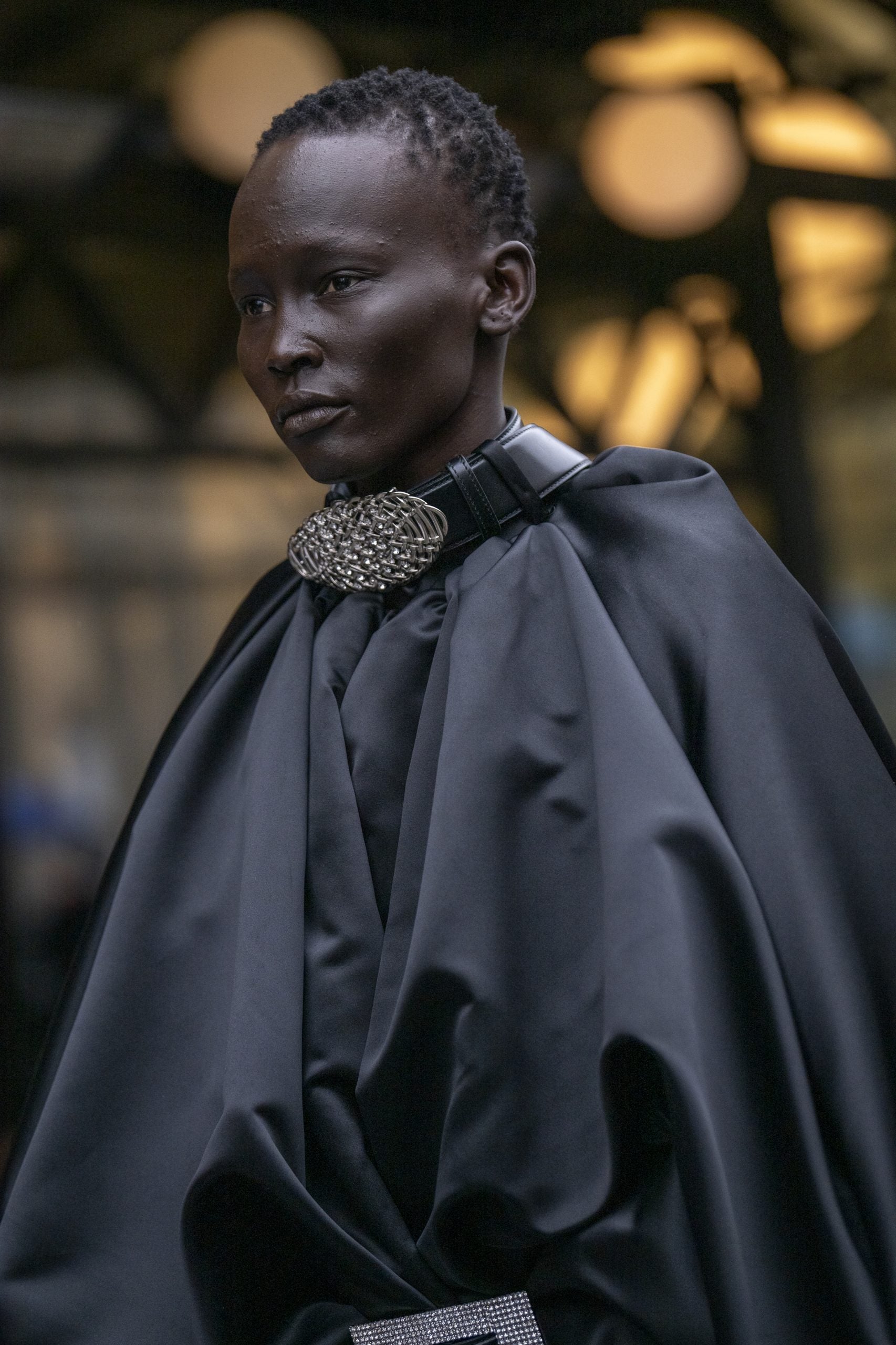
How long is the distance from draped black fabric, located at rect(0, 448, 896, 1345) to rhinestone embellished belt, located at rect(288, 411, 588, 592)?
0.08 ft

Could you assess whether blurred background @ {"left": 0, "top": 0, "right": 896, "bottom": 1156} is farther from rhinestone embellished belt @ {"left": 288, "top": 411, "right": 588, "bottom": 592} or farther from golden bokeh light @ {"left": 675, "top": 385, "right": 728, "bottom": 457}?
rhinestone embellished belt @ {"left": 288, "top": 411, "right": 588, "bottom": 592}

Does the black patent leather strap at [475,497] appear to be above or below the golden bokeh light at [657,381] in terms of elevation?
below

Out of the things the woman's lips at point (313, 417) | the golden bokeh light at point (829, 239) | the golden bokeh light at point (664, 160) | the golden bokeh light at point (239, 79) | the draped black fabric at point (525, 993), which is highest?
the golden bokeh light at point (239, 79)

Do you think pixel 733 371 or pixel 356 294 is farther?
pixel 733 371

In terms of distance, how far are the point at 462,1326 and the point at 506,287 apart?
603mm

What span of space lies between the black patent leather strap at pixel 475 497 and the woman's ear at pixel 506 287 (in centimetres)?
9

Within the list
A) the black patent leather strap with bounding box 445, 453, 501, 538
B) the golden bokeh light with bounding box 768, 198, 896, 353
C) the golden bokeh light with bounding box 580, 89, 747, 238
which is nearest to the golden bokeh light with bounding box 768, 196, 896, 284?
the golden bokeh light with bounding box 768, 198, 896, 353

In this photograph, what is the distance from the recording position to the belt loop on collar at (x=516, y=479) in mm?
862

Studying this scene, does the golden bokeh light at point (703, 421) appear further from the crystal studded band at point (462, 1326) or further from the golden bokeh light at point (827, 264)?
the crystal studded band at point (462, 1326)

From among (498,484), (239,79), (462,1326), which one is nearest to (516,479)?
(498,484)

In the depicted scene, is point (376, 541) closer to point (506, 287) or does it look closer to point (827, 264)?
point (506, 287)

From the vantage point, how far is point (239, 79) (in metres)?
2.81

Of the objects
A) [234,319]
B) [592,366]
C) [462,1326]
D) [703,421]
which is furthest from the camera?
[703,421]

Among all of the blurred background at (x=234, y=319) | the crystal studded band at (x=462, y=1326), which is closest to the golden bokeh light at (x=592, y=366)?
the blurred background at (x=234, y=319)
